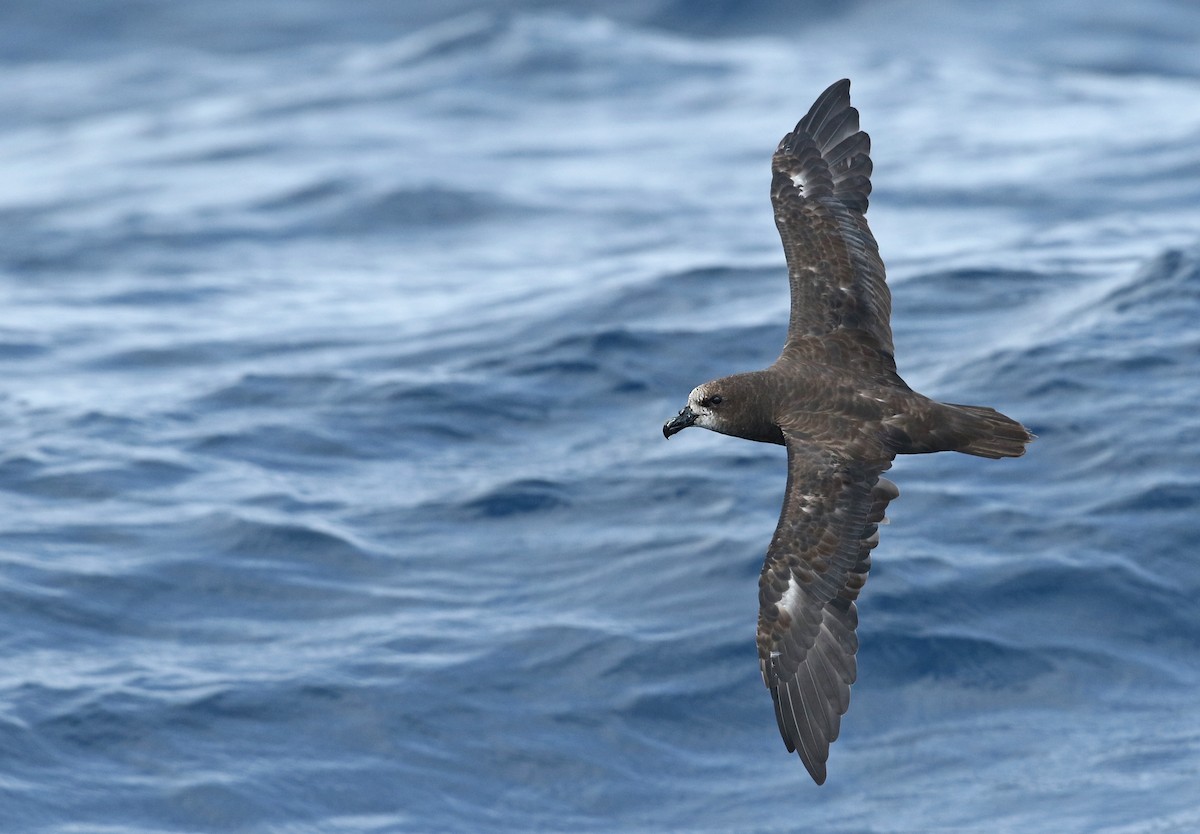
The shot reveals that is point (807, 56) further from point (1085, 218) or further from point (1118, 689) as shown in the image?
point (1118, 689)

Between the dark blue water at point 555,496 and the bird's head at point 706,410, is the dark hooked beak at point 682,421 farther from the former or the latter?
the dark blue water at point 555,496

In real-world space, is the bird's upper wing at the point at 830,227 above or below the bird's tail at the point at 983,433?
above

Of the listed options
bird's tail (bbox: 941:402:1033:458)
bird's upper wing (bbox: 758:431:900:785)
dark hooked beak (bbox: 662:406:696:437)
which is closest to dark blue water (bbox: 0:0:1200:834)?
bird's upper wing (bbox: 758:431:900:785)

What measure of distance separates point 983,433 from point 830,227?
71.6 inches

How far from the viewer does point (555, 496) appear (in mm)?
14148

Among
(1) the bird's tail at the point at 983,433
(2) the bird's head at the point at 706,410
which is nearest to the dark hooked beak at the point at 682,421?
(2) the bird's head at the point at 706,410

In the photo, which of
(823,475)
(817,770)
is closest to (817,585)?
(823,475)

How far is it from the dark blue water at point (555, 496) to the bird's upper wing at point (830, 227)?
11.1 feet

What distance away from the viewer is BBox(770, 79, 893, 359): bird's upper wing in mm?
9438

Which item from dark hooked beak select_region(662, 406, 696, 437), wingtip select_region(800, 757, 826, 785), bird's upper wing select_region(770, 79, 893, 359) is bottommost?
wingtip select_region(800, 757, 826, 785)

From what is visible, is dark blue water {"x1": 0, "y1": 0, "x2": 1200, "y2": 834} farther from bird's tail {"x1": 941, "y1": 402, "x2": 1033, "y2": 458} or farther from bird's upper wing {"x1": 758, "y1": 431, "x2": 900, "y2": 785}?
bird's tail {"x1": 941, "y1": 402, "x2": 1033, "y2": 458}

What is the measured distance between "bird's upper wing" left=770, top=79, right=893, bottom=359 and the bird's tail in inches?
36.4

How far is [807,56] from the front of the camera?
3003 centimetres

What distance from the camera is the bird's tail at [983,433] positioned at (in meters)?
8.40
